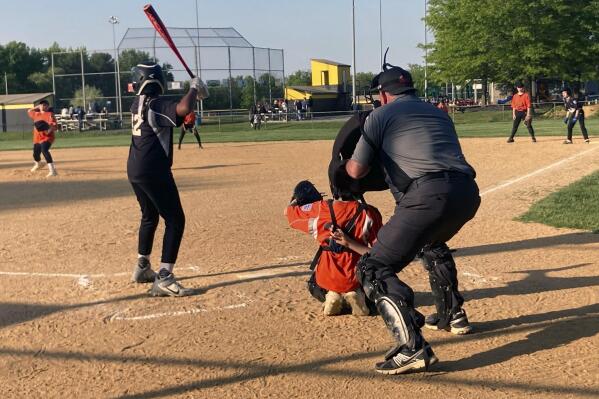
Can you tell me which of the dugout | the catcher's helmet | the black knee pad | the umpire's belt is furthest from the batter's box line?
the dugout

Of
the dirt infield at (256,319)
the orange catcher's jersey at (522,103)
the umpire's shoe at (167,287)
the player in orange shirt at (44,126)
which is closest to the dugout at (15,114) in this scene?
the player in orange shirt at (44,126)

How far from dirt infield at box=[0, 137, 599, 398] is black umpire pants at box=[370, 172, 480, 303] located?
0.64 metres

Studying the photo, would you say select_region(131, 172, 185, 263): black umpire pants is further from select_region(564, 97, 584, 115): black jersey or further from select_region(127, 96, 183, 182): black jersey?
select_region(564, 97, 584, 115): black jersey

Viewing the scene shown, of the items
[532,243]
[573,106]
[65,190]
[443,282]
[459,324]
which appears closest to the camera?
[459,324]

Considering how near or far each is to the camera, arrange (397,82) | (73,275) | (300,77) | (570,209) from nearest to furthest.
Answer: (397,82) < (73,275) < (570,209) < (300,77)

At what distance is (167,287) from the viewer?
5926 millimetres

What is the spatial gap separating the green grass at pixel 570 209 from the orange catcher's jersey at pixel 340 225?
178 inches

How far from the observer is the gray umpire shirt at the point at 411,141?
4.12m

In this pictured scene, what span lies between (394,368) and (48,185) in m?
12.9

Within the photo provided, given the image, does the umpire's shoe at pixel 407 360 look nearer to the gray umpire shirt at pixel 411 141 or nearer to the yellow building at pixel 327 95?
the gray umpire shirt at pixel 411 141

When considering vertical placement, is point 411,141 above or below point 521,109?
below

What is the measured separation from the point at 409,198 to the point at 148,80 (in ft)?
9.59

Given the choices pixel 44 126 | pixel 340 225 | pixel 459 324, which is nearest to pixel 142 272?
pixel 340 225

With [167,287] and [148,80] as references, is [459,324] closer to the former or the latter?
[167,287]
